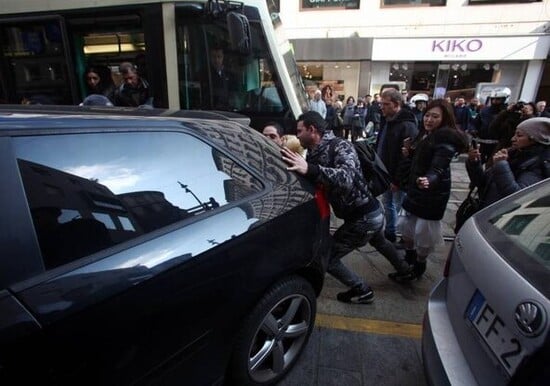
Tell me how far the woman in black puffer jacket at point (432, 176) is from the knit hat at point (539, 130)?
0.39 m

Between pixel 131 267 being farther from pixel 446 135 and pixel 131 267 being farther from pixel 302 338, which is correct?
pixel 446 135

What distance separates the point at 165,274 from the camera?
1.25m

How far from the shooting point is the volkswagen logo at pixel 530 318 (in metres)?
1.04

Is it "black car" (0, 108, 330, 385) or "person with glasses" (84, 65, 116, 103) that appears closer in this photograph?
"black car" (0, 108, 330, 385)

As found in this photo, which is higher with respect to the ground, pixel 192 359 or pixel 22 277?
pixel 22 277

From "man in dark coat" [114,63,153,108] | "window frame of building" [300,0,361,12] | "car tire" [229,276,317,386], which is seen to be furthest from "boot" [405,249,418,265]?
"window frame of building" [300,0,361,12]

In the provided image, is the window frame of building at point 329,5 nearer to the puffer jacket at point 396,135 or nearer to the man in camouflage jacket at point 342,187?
the puffer jacket at point 396,135

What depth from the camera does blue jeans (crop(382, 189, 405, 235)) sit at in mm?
3820

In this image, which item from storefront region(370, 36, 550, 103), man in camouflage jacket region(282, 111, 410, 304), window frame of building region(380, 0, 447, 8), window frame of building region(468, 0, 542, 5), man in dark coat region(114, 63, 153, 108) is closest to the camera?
man in camouflage jacket region(282, 111, 410, 304)

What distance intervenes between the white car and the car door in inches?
36.6

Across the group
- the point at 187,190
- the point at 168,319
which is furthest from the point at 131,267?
the point at 187,190

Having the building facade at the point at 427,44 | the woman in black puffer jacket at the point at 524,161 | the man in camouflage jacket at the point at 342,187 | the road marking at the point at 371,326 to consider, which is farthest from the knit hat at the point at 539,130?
the building facade at the point at 427,44

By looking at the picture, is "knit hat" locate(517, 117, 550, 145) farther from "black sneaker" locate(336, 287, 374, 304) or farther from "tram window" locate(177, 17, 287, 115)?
"tram window" locate(177, 17, 287, 115)

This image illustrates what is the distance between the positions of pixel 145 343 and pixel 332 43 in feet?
48.4
